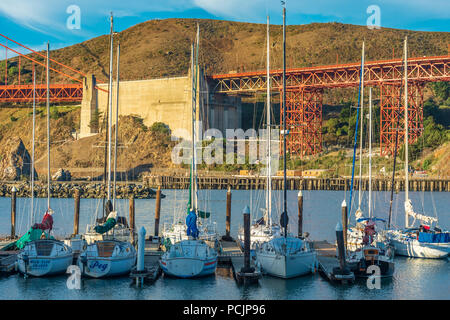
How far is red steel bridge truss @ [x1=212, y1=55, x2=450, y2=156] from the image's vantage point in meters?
89.4

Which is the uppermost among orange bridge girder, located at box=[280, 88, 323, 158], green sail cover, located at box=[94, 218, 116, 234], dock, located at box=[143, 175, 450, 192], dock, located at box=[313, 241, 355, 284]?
orange bridge girder, located at box=[280, 88, 323, 158]

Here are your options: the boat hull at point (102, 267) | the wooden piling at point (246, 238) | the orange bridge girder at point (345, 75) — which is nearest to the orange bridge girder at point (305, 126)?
the orange bridge girder at point (345, 75)

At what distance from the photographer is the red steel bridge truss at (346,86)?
8937 cm

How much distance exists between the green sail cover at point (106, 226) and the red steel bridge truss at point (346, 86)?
61.0m

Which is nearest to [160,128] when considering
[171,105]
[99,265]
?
[171,105]

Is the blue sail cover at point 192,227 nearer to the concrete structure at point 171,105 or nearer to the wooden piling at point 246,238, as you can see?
the wooden piling at point 246,238

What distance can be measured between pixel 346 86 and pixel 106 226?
2832 inches

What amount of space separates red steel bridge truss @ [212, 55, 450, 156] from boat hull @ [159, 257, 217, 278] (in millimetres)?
63552

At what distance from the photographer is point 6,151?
97.3 m

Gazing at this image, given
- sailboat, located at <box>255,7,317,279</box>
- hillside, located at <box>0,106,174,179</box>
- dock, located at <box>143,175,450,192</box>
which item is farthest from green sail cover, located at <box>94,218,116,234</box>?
hillside, located at <box>0,106,174,179</box>

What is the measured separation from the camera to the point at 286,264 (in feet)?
83.7

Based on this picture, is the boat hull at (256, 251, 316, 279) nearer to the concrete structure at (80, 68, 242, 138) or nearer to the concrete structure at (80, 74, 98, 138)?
the concrete structure at (80, 68, 242, 138)

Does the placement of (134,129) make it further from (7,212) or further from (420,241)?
(420,241)

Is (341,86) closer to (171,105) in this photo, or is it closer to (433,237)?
(171,105)
